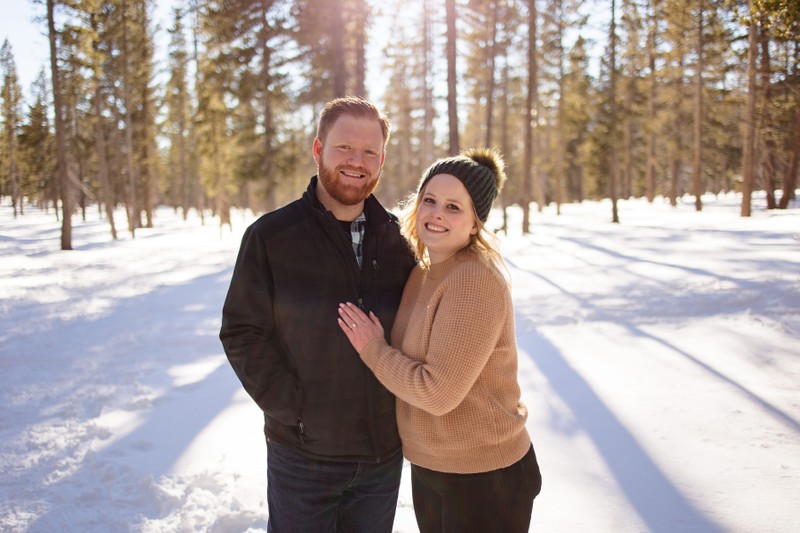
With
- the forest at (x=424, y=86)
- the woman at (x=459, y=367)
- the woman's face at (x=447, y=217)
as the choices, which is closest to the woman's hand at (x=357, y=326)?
the woman at (x=459, y=367)

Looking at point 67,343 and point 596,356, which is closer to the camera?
point 596,356

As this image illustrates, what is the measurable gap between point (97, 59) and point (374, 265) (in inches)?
967

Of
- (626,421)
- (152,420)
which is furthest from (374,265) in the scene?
(152,420)

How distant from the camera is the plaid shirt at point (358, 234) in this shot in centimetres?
235

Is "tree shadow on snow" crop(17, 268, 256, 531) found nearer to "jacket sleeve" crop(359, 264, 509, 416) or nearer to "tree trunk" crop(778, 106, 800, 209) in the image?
"jacket sleeve" crop(359, 264, 509, 416)

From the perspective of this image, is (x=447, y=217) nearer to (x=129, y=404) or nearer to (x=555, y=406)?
(x=555, y=406)

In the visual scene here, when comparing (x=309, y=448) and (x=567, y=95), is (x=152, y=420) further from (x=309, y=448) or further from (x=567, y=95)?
(x=567, y=95)

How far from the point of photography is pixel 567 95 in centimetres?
2978

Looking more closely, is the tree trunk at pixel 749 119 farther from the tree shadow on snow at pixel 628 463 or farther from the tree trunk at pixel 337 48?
the tree shadow on snow at pixel 628 463

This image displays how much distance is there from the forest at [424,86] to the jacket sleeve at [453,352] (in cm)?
975

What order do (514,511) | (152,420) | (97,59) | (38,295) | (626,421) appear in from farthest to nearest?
(97,59) → (38,295) → (152,420) → (626,421) → (514,511)

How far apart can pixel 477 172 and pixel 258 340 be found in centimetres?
114

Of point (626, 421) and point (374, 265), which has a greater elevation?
point (374, 265)

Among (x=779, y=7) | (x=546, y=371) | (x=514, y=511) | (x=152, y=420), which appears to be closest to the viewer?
(x=514, y=511)
